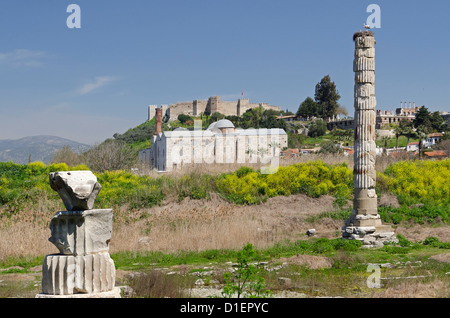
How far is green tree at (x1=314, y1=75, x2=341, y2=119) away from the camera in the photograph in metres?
Result: 87.9

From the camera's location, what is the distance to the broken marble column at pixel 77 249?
16.2ft

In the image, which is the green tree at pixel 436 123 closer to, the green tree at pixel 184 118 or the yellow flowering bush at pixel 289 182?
the green tree at pixel 184 118

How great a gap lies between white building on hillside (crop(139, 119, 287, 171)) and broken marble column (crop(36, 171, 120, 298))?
137 ft

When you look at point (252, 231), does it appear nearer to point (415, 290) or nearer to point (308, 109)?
point (415, 290)

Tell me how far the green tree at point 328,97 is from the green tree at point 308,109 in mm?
905

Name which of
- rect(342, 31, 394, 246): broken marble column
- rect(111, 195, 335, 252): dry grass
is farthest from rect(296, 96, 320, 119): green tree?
rect(342, 31, 394, 246): broken marble column

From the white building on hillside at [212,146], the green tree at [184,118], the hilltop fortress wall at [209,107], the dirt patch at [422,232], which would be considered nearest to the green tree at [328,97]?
the hilltop fortress wall at [209,107]

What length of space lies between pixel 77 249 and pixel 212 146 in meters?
47.4

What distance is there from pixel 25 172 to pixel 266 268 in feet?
62.6

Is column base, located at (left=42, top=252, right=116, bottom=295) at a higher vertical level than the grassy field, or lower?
higher

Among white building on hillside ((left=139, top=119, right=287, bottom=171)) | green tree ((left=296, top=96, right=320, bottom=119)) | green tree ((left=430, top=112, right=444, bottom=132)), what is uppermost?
green tree ((left=296, top=96, right=320, bottom=119))

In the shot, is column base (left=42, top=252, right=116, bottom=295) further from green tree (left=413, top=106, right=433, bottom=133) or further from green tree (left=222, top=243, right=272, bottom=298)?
green tree (left=413, top=106, right=433, bottom=133)

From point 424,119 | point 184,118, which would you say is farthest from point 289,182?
point 184,118
